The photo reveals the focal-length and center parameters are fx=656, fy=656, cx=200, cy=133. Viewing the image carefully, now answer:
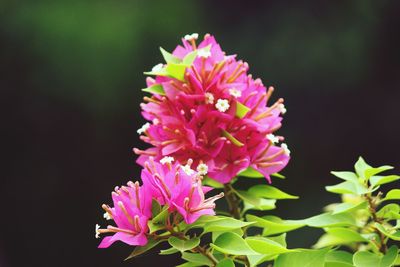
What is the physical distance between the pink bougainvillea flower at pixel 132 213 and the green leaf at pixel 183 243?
4 cm

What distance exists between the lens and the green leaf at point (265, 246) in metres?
0.90

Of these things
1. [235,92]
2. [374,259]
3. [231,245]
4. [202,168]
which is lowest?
[374,259]

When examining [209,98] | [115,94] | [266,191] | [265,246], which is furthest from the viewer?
[115,94]

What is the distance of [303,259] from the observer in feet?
3.11

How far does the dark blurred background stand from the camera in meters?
3.79

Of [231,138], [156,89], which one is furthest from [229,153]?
[156,89]

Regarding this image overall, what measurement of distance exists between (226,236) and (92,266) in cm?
295

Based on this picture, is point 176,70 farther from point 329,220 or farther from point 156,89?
point 329,220

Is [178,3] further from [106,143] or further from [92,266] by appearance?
[92,266]

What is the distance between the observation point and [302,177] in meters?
3.78

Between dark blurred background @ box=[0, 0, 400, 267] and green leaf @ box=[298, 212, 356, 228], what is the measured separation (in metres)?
2.55

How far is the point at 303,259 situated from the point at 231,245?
113 mm

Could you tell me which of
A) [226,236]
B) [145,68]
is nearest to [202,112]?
[226,236]

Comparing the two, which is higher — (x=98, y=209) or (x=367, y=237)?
(x=98, y=209)
